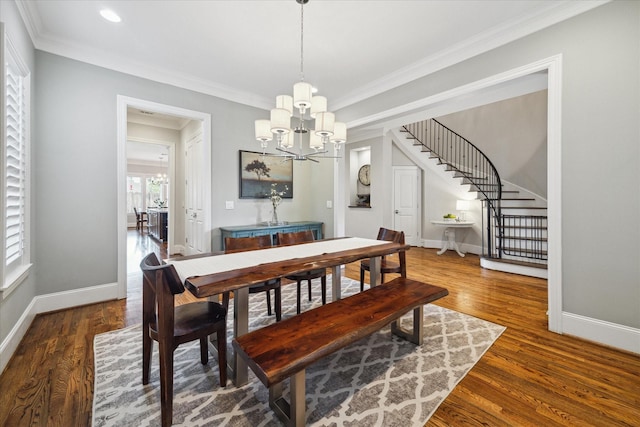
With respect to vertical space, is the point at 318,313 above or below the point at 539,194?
below

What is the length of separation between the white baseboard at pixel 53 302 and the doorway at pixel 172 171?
5.9 inches

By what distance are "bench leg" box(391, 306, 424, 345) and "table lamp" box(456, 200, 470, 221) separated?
457 centimetres

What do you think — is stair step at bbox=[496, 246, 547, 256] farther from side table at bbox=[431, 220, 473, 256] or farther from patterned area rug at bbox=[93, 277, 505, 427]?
patterned area rug at bbox=[93, 277, 505, 427]

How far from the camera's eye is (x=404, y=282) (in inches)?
93.2

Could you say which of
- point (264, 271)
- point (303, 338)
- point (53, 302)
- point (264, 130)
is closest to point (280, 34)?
point (264, 130)

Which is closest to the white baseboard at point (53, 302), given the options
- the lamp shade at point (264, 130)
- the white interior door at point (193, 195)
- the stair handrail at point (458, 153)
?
the white interior door at point (193, 195)

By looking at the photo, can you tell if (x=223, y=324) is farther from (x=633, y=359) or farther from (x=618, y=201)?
(x=618, y=201)

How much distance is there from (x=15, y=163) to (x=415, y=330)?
3695 mm

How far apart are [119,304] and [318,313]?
8.93ft

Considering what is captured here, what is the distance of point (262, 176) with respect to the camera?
4.57 m

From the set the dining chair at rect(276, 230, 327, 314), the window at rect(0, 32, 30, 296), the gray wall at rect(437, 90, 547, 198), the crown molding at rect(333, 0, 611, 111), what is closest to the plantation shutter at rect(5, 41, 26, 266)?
the window at rect(0, 32, 30, 296)

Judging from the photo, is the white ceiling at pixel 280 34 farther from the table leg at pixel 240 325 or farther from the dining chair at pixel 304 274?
A: the table leg at pixel 240 325

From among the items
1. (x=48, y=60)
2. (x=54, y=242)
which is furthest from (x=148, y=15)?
(x=54, y=242)

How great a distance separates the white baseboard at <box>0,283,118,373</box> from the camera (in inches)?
81.9
